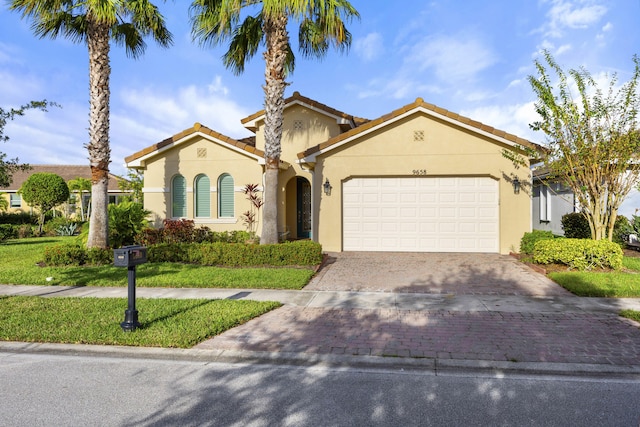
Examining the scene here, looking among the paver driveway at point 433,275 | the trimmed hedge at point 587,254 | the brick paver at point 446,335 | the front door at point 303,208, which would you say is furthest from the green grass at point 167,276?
the front door at point 303,208

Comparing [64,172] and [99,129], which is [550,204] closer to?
[99,129]

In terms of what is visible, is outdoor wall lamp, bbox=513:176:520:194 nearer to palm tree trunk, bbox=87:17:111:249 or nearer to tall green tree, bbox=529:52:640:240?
tall green tree, bbox=529:52:640:240

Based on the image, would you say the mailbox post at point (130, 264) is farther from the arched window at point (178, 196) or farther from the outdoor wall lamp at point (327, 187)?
the arched window at point (178, 196)

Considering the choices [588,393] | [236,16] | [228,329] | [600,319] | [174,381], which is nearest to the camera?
[588,393]

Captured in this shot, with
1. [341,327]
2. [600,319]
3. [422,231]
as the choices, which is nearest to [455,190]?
[422,231]

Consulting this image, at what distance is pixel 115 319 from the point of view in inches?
229

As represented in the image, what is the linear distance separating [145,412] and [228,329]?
7.12 ft

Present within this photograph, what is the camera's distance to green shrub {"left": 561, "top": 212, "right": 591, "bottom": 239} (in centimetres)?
1287

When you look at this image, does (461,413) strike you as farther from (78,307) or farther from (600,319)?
(78,307)

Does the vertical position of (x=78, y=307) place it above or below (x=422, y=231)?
below

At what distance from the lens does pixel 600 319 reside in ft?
19.3

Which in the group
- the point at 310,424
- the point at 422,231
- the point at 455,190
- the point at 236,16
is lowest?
the point at 310,424

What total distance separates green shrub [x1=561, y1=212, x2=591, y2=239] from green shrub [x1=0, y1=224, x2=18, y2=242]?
2414cm

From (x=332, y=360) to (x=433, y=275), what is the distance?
5.45m
